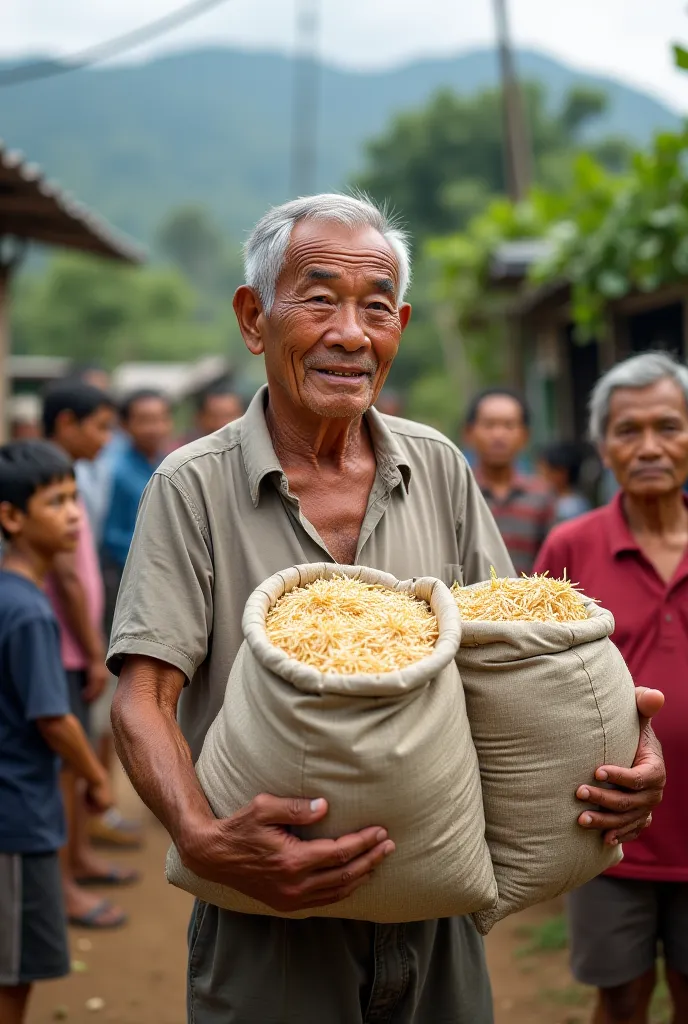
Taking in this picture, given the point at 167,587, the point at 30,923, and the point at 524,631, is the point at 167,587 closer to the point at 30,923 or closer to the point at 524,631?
the point at 524,631

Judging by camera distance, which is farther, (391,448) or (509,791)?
(391,448)

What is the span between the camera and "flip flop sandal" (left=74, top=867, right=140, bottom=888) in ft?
17.5

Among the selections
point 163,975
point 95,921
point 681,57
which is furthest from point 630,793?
point 95,921

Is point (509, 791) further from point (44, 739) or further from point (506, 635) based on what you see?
point (44, 739)

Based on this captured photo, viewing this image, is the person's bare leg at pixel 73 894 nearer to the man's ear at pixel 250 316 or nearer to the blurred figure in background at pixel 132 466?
the blurred figure in background at pixel 132 466

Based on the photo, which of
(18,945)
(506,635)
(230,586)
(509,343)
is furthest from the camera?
(509,343)

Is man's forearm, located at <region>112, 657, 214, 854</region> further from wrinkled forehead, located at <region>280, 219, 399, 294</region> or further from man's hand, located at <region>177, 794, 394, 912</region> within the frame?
wrinkled forehead, located at <region>280, 219, 399, 294</region>

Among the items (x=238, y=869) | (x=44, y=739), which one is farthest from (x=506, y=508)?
(x=238, y=869)

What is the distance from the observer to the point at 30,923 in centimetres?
321

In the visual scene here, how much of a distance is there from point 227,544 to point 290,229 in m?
0.64

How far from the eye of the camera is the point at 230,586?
6.86 feet

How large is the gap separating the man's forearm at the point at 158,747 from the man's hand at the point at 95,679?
2.80 metres

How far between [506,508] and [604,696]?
3.55 m

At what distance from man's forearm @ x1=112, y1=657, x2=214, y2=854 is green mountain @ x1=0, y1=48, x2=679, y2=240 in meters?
123
